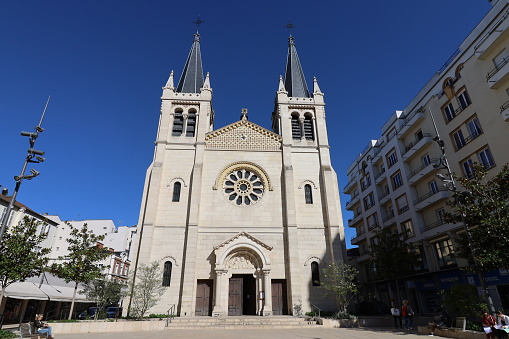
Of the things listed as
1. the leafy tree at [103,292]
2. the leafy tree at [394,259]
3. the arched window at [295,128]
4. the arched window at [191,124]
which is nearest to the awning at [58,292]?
the leafy tree at [103,292]

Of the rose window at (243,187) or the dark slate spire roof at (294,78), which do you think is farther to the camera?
the dark slate spire roof at (294,78)

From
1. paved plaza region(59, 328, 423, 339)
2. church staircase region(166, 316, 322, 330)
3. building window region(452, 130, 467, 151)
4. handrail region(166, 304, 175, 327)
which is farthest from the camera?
building window region(452, 130, 467, 151)

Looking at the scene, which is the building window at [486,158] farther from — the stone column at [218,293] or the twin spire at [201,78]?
the stone column at [218,293]

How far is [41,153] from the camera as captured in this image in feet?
37.0

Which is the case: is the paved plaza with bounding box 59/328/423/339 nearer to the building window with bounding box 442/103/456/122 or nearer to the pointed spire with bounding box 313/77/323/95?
the building window with bounding box 442/103/456/122

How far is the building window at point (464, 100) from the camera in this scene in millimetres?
22334

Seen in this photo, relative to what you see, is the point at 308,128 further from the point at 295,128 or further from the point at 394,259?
the point at 394,259

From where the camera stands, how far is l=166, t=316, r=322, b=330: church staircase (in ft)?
55.9

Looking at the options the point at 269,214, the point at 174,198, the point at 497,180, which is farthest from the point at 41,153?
the point at 497,180

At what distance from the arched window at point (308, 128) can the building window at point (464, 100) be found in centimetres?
1222

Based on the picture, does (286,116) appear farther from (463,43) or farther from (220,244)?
(463,43)

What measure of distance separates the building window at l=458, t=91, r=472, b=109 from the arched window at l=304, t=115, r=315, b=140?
1222 centimetres

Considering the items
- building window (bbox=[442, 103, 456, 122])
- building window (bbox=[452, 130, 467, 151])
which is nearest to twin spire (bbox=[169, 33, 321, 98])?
building window (bbox=[442, 103, 456, 122])

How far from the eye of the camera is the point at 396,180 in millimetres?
31391
